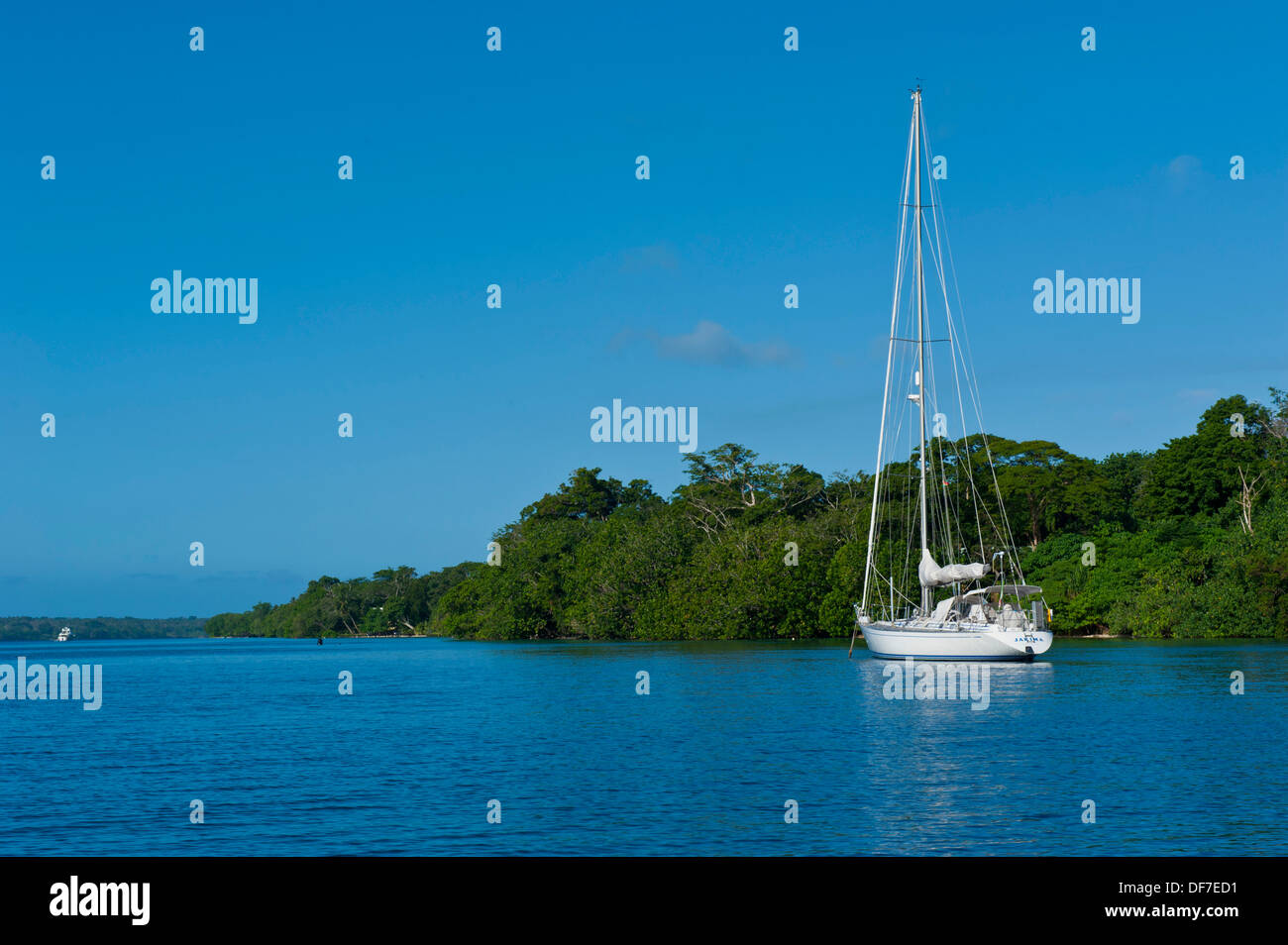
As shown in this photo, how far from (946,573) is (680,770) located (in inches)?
1181

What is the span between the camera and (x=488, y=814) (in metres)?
19.8

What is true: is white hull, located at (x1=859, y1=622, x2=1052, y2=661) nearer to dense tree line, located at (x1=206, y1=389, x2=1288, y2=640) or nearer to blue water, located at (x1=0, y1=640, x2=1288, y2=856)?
blue water, located at (x1=0, y1=640, x2=1288, y2=856)

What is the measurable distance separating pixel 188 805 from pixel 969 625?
3552 centimetres

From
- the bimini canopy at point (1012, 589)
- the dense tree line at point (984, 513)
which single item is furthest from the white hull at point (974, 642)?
the dense tree line at point (984, 513)

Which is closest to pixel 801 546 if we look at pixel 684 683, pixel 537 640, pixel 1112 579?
pixel 1112 579

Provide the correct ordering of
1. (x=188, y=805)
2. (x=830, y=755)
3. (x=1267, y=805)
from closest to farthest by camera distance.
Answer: (x=1267, y=805) → (x=188, y=805) → (x=830, y=755)

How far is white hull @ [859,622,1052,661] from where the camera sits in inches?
1908

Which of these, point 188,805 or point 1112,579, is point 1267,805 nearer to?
point 188,805

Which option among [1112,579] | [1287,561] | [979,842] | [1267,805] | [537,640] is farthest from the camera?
[537,640]

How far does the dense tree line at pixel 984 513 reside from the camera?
71938mm

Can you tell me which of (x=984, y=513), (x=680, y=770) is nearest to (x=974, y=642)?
(x=680, y=770)

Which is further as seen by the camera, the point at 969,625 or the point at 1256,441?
the point at 1256,441
